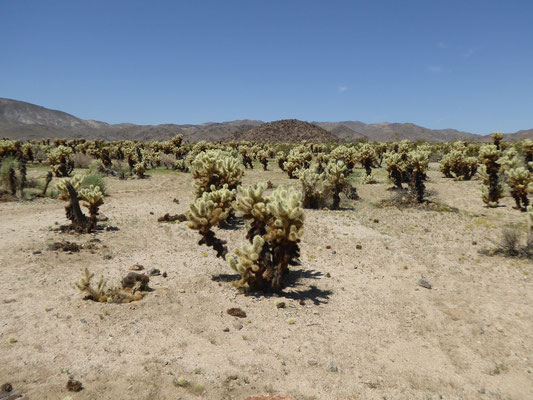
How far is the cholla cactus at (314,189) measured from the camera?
14859 mm

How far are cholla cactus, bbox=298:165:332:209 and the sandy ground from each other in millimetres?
4376

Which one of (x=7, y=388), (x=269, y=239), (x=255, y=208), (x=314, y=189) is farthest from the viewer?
(x=314, y=189)

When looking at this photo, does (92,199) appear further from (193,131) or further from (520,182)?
(193,131)

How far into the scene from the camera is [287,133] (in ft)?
286

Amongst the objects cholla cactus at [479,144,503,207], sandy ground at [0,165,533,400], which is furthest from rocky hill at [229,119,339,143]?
sandy ground at [0,165,533,400]

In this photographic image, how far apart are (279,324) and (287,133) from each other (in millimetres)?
83774

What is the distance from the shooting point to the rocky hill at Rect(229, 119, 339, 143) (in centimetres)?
8338

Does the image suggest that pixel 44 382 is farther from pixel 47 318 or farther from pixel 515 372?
pixel 515 372

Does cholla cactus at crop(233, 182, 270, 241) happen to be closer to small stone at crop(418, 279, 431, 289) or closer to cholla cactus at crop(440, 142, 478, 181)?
small stone at crop(418, 279, 431, 289)

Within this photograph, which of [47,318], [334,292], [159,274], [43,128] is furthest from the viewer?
[43,128]

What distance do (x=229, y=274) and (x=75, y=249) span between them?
4.25 metres

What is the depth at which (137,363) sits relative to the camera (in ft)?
15.2

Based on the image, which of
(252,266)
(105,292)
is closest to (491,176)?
(252,266)

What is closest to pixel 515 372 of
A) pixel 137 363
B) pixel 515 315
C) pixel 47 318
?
pixel 515 315
